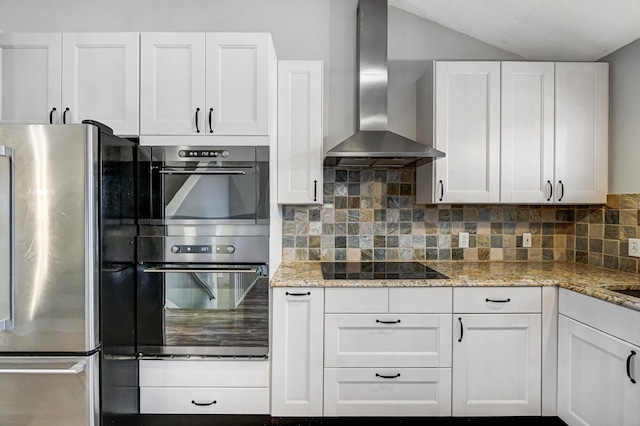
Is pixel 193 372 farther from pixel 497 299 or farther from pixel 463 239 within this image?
pixel 463 239

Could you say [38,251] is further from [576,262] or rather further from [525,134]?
[576,262]

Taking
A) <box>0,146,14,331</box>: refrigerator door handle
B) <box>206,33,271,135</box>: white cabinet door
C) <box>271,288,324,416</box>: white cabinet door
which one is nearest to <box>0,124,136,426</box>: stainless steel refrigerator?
<box>0,146,14,331</box>: refrigerator door handle

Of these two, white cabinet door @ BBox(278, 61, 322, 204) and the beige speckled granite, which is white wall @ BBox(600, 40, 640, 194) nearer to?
the beige speckled granite

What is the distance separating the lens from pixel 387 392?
211 cm

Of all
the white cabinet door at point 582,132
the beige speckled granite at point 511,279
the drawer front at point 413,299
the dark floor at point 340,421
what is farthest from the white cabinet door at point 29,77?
the white cabinet door at point 582,132

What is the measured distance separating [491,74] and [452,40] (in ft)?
1.61

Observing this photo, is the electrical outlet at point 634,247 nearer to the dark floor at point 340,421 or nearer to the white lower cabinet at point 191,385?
the dark floor at point 340,421

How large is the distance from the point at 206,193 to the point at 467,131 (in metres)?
1.70

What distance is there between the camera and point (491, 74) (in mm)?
2424

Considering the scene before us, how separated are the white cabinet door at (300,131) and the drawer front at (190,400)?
3.90ft

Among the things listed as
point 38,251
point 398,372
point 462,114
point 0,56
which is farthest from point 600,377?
point 0,56

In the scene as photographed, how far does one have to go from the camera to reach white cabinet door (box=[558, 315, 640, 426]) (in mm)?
1651

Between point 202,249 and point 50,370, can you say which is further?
point 202,249

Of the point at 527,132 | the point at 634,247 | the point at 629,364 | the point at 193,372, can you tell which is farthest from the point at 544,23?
the point at 193,372
